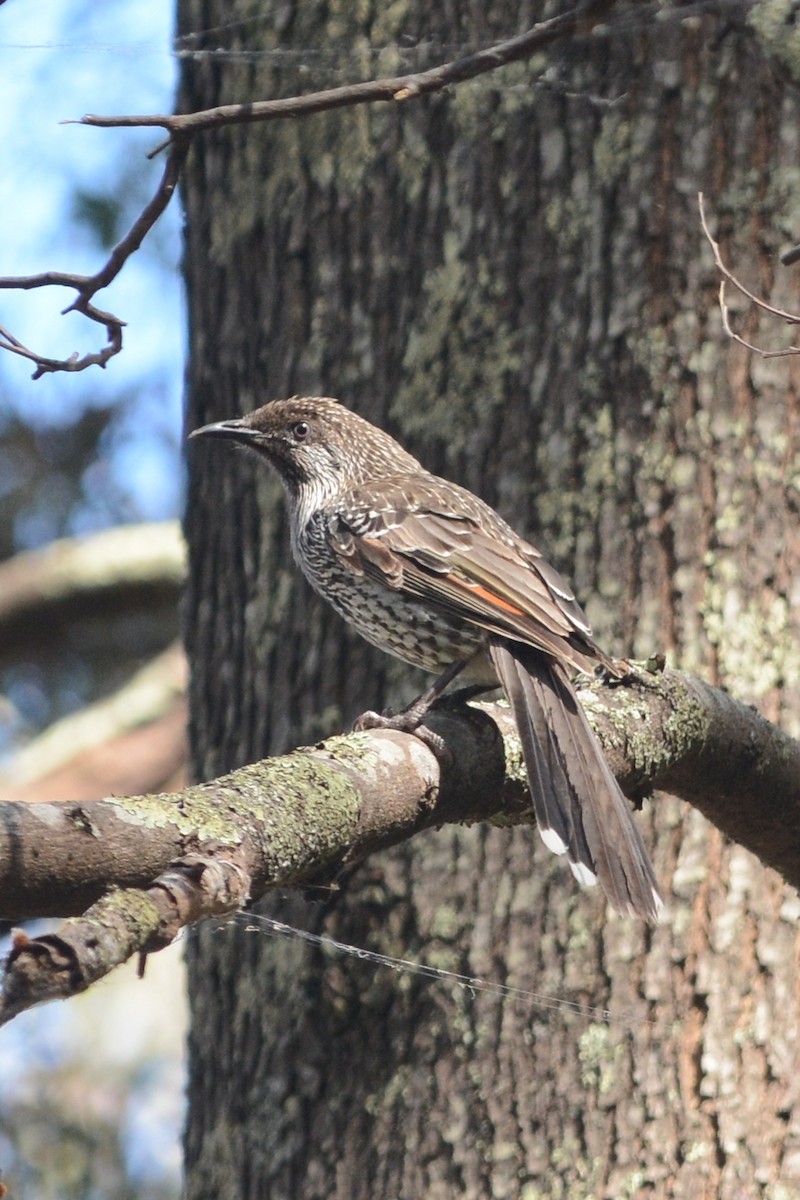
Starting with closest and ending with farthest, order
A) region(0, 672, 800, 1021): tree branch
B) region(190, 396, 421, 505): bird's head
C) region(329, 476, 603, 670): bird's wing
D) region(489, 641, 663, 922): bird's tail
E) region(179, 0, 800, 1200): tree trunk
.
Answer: region(0, 672, 800, 1021): tree branch
region(489, 641, 663, 922): bird's tail
region(329, 476, 603, 670): bird's wing
region(179, 0, 800, 1200): tree trunk
region(190, 396, 421, 505): bird's head

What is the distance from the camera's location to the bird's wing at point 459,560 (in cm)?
336

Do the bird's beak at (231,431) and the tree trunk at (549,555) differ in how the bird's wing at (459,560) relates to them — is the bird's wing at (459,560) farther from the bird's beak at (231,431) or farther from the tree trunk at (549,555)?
the bird's beak at (231,431)

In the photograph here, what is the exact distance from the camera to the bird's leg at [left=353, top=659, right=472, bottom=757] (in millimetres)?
2799

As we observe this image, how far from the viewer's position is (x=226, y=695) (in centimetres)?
435

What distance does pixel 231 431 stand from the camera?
4.24m

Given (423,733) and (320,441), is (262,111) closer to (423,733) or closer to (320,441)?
(423,733)

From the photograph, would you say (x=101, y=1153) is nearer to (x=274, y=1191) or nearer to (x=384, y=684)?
(x=274, y=1191)

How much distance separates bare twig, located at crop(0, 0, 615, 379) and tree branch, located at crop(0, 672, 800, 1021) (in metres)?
0.91

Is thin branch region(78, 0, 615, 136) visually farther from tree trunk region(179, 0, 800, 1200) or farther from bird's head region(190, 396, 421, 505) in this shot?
bird's head region(190, 396, 421, 505)

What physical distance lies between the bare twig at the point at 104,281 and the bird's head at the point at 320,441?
1.57 meters

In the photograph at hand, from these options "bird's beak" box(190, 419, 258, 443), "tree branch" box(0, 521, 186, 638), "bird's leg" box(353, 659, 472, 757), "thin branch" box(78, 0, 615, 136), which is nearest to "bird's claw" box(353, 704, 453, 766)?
"bird's leg" box(353, 659, 472, 757)

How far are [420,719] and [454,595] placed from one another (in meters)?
0.64

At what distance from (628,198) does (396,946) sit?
85.5 inches

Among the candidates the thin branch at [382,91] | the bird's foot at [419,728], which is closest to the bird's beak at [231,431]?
the bird's foot at [419,728]
